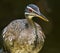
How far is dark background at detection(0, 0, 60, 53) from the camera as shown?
166 inches

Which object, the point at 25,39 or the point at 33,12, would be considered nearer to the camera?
the point at 33,12

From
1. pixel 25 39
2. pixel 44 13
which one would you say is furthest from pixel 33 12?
pixel 44 13

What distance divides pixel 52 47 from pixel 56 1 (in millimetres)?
585

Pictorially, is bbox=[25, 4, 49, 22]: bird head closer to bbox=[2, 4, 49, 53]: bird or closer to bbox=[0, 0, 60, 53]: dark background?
bbox=[2, 4, 49, 53]: bird

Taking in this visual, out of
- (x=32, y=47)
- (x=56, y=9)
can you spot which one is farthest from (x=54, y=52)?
(x=32, y=47)

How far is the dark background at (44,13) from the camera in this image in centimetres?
423

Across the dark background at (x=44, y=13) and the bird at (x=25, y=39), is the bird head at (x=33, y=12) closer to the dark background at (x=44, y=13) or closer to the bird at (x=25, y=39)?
the bird at (x=25, y=39)

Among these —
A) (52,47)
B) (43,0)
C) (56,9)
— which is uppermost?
(43,0)

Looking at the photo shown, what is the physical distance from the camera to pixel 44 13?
4.15 meters

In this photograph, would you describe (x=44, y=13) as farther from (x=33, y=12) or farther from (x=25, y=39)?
(x=33, y=12)

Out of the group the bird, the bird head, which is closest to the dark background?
the bird

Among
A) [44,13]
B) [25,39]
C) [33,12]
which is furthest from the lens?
[44,13]

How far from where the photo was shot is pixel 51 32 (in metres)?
4.58

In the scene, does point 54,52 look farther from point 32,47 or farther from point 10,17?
point 32,47
